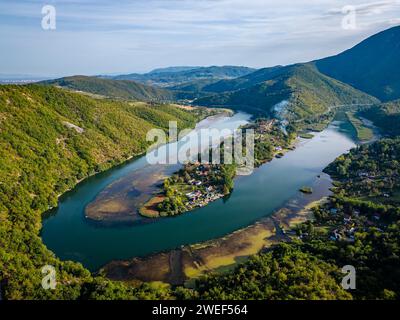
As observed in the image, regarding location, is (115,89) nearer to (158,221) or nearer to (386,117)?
(386,117)

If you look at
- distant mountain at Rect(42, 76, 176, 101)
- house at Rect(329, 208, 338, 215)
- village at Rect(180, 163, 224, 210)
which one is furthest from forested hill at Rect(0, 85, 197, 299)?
distant mountain at Rect(42, 76, 176, 101)

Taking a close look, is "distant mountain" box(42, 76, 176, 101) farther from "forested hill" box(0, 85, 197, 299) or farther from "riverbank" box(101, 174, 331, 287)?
"riverbank" box(101, 174, 331, 287)

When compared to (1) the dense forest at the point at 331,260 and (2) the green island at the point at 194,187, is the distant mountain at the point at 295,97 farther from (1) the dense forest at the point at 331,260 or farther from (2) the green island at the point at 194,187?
(1) the dense forest at the point at 331,260

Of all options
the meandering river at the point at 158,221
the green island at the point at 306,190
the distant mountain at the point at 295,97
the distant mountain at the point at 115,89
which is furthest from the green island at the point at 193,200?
the distant mountain at the point at 115,89

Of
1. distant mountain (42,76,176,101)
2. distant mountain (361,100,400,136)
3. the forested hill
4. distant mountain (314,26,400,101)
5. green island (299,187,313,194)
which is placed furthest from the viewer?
distant mountain (42,76,176,101)
